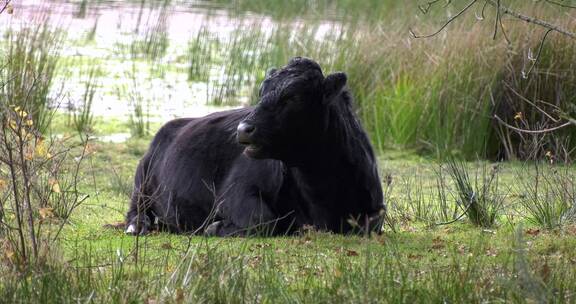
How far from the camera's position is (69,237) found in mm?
7074

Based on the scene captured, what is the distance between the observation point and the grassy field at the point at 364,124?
200 inches

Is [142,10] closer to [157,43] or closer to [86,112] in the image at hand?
[157,43]

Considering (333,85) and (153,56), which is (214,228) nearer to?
(333,85)

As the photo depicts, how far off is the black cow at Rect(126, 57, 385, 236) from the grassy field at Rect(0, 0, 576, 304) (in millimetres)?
290

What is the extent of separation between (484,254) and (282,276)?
4.00 feet

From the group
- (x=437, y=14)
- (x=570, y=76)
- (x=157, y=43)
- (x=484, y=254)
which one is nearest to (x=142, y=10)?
(x=157, y=43)

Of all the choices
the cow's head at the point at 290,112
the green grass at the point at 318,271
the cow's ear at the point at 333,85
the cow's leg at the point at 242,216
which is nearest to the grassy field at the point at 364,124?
the green grass at the point at 318,271

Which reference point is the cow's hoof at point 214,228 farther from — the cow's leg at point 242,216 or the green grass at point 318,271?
the green grass at point 318,271

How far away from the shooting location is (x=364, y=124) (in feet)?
40.6

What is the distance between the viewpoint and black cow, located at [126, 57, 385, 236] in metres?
6.86

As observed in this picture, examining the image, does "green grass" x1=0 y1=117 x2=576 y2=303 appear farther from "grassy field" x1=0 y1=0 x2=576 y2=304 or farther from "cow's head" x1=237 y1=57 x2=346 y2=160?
"cow's head" x1=237 y1=57 x2=346 y2=160

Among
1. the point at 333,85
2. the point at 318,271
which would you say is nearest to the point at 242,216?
the point at 333,85

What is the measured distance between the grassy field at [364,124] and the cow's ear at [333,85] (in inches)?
32.7

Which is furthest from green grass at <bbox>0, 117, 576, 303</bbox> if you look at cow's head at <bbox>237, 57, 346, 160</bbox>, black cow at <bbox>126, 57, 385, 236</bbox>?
cow's head at <bbox>237, 57, 346, 160</bbox>
